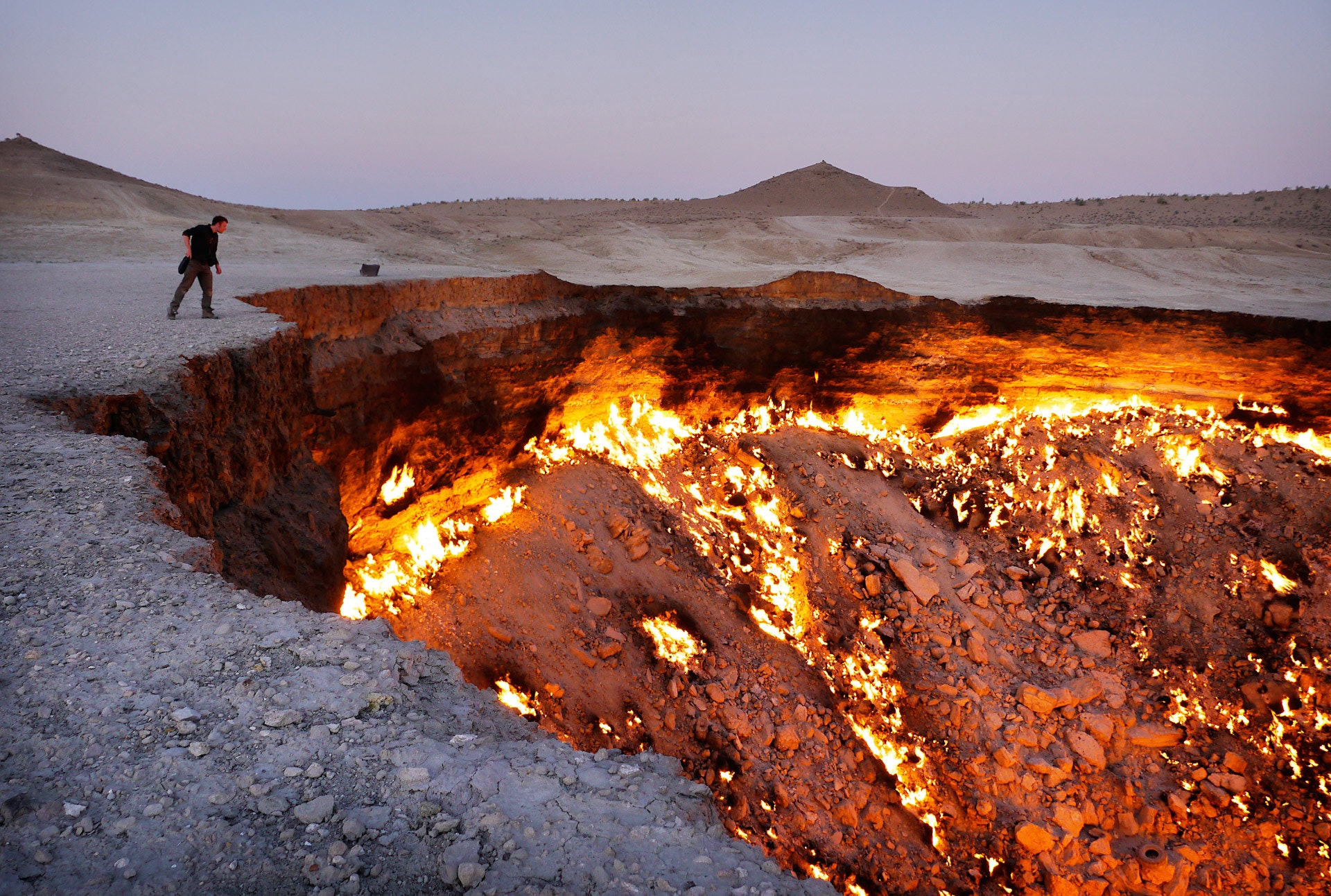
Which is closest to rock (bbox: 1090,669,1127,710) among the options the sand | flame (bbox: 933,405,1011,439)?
Answer: flame (bbox: 933,405,1011,439)

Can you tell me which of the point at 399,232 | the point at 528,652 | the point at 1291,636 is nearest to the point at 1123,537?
the point at 1291,636

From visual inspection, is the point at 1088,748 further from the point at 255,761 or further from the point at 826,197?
the point at 826,197

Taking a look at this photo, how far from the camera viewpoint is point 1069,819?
23.5ft

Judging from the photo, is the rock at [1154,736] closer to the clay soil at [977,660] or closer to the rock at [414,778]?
the clay soil at [977,660]

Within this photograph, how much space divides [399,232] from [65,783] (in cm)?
2256

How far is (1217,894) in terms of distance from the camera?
22.3 ft

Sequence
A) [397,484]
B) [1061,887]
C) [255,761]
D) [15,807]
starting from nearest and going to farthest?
[15,807] → [255,761] → [1061,887] → [397,484]

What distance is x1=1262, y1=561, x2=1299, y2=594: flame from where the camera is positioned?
8688 mm

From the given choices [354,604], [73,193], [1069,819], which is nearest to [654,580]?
[354,604]

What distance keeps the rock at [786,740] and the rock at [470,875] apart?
6.37 m

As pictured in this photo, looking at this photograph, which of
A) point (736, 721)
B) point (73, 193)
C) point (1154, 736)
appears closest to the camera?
point (1154, 736)

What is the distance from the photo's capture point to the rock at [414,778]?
2.17 m

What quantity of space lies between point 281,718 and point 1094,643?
915cm

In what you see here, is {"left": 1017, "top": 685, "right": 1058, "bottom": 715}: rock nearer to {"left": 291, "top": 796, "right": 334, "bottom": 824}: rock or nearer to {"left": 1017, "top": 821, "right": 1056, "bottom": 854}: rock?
{"left": 1017, "top": 821, "right": 1056, "bottom": 854}: rock
